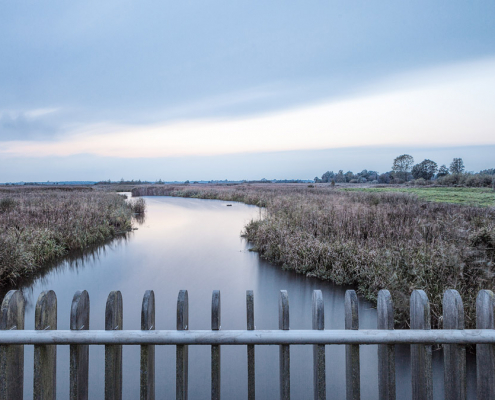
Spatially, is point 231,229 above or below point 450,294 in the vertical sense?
below

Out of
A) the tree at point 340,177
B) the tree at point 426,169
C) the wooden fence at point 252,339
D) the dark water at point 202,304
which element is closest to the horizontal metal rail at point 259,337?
the wooden fence at point 252,339

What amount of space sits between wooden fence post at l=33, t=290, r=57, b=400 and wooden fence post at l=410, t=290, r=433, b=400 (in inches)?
91.7

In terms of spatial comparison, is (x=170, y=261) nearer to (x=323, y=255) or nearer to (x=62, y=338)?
(x=323, y=255)

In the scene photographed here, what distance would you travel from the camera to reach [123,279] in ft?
23.4

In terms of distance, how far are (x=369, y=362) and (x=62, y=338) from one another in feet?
11.7

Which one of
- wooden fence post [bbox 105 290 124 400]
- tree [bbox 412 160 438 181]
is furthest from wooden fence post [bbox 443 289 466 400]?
tree [bbox 412 160 438 181]

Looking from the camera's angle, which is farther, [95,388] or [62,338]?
[95,388]

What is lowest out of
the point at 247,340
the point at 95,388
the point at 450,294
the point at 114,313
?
the point at 95,388

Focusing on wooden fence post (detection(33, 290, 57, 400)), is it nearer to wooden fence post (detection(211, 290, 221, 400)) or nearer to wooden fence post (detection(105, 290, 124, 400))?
wooden fence post (detection(105, 290, 124, 400))

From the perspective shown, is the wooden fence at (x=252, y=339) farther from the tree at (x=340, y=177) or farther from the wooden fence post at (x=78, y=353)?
the tree at (x=340, y=177)

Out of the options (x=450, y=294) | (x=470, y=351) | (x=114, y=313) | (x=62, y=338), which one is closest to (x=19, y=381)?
(x=62, y=338)

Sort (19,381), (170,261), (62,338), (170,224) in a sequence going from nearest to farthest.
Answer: (62,338)
(19,381)
(170,261)
(170,224)

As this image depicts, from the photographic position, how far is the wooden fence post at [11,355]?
1865 mm

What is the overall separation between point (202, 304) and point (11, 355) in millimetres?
3933
